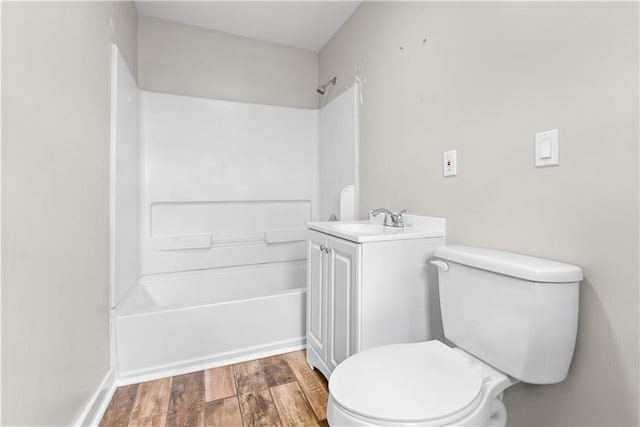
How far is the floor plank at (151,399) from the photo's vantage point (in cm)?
135

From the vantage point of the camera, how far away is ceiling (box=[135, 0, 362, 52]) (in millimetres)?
2053

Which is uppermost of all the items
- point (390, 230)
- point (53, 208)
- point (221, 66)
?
point (221, 66)

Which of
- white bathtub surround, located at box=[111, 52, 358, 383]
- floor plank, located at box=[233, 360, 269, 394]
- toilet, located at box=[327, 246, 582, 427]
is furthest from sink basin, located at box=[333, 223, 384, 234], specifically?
floor plank, located at box=[233, 360, 269, 394]

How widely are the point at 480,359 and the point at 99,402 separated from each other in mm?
1595

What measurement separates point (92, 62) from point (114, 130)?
1.16 ft

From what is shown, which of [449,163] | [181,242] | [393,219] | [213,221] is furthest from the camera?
[213,221]

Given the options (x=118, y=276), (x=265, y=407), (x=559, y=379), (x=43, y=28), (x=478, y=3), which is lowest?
(x=265, y=407)

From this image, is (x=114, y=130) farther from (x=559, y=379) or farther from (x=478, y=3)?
(x=559, y=379)

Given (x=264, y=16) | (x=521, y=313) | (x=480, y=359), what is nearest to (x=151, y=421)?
(x=480, y=359)

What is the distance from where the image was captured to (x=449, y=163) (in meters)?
1.33

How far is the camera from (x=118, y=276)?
5.33 feet

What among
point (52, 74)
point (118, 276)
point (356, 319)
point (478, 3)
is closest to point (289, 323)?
point (356, 319)

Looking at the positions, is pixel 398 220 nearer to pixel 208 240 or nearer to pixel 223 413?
pixel 223 413

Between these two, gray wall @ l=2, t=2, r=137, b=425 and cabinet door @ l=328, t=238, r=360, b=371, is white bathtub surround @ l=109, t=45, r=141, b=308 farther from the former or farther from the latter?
Answer: cabinet door @ l=328, t=238, r=360, b=371
